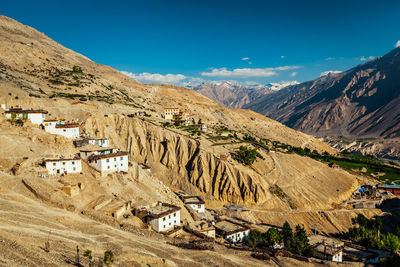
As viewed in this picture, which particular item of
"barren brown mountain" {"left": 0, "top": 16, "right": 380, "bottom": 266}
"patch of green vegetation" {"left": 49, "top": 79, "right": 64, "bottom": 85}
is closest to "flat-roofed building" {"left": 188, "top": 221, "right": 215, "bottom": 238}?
"barren brown mountain" {"left": 0, "top": 16, "right": 380, "bottom": 266}

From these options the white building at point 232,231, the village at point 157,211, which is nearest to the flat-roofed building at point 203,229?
the village at point 157,211

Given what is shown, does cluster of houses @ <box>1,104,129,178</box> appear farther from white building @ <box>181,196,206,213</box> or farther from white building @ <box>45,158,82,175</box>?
white building @ <box>181,196,206,213</box>

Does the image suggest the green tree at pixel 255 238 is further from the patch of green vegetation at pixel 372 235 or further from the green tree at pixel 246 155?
the green tree at pixel 246 155

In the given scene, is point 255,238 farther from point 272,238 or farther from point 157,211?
point 157,211

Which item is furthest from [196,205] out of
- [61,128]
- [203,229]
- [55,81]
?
[55,81]

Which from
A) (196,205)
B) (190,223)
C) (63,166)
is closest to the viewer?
(63,166)
